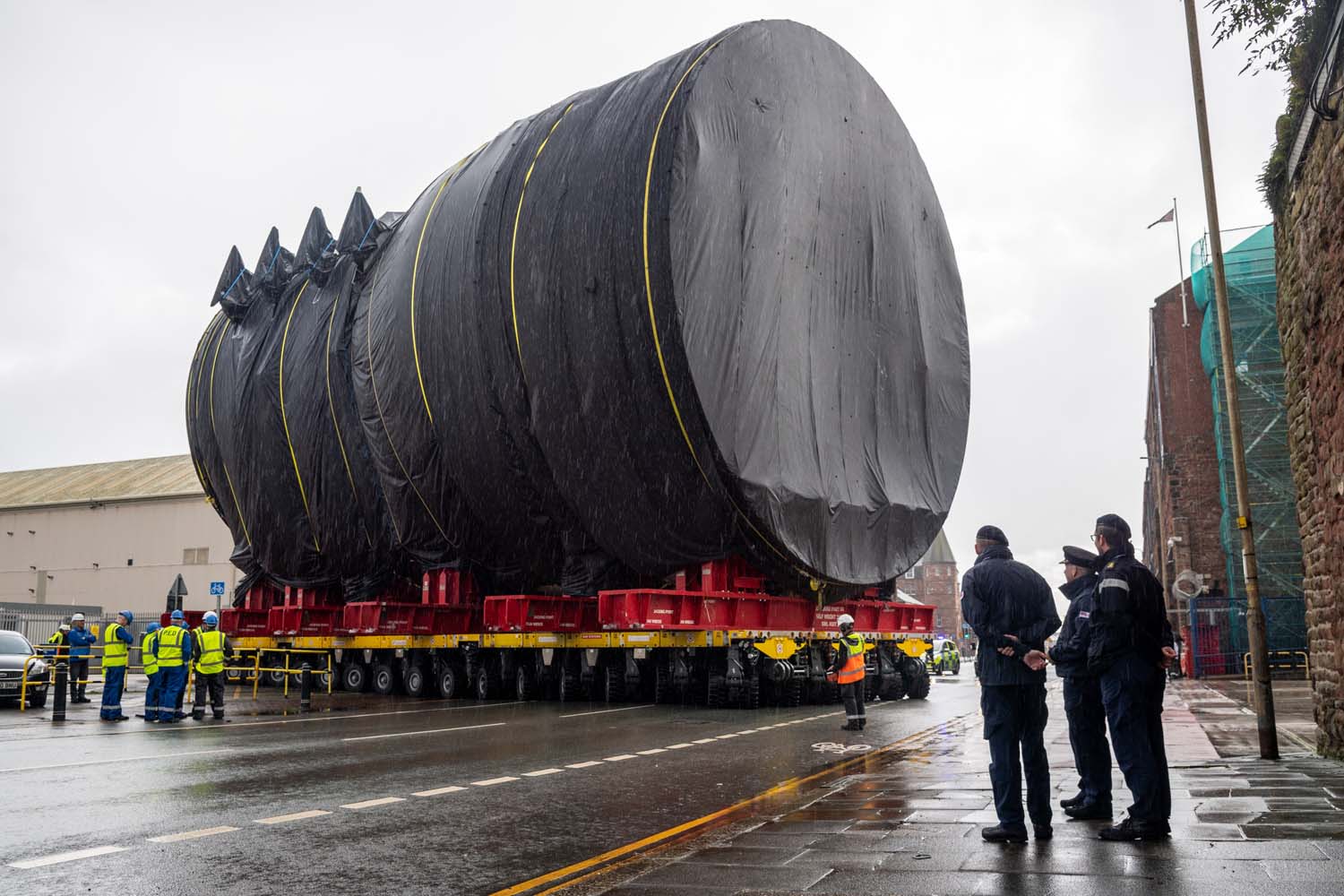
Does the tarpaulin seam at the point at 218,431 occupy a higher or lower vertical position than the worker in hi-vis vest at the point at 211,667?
higher

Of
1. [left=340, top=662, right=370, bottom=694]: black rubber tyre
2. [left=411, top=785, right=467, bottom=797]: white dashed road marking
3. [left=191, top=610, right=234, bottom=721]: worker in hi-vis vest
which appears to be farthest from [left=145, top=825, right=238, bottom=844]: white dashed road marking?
[left=340, top=662, right=370, bottom=694]: black rubber tyre

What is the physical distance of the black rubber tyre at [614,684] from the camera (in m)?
17.9

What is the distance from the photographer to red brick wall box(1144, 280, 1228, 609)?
128 feet

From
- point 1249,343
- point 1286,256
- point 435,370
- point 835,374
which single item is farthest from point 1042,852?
point 1249,343

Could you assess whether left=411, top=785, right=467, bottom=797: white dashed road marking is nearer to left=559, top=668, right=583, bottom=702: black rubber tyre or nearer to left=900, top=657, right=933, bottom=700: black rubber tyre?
left=559, top=668, right=583, bottom=702: black rubber tyre

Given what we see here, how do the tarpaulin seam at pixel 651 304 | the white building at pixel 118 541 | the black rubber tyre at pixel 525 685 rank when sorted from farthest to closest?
the white building at pixel 118 541, the black rubber tyre at pixel 525 685, the tarpaulin seam at pixel 651 304

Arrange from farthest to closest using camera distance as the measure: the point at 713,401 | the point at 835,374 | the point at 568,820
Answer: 1. the point at 835,374
2. the point at 713,401
3. the point at 568,820

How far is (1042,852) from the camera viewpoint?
5.52m

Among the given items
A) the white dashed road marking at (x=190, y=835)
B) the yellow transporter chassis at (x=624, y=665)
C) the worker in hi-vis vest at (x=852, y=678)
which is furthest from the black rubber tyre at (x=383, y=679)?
the white dashed road marking at (x=190, y=835)

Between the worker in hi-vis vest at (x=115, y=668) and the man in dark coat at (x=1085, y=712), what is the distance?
534 inches

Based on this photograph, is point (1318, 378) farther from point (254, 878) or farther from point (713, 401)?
point (254, 878)

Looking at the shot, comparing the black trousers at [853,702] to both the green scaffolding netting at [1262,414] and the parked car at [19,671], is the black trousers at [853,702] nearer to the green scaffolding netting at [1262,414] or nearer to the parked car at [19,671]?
the parked car at [19,671]

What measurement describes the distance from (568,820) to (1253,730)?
9.58m

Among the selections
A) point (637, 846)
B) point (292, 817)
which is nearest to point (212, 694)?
point (292, 817)
